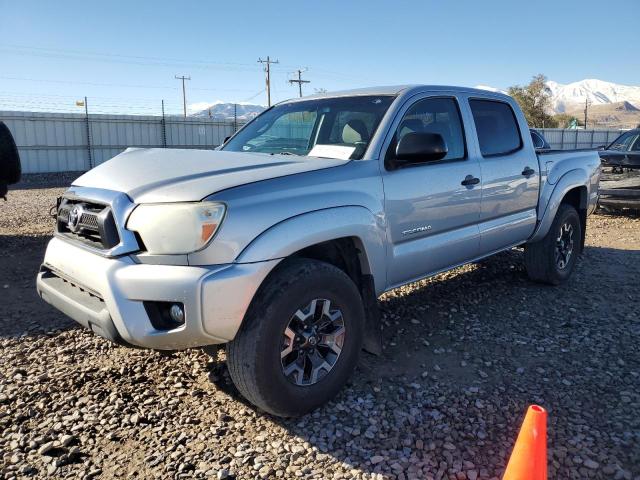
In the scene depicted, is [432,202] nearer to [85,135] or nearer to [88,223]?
[88,223]

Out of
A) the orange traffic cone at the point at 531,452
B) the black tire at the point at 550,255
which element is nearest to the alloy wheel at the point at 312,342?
the orange traffic cone at the point at 531,452

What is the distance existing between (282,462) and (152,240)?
4.26 ft

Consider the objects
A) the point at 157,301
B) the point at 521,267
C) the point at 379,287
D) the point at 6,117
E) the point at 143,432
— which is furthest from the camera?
the point at 6,117

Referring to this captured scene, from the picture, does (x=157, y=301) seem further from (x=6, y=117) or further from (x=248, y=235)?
(x=6, y=117)

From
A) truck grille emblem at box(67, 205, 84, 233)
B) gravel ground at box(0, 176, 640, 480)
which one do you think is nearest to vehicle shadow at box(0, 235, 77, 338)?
gravel ground at box(0, 176, 640, 480)

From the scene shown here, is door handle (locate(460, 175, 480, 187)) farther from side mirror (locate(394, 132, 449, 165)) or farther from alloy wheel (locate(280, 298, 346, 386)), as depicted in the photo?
alloy wheel (locate(280, 298, 346, 386))

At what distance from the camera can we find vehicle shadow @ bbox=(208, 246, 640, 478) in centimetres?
282

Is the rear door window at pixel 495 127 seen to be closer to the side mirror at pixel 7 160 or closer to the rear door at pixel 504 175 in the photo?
the rear door at pixel 504 175

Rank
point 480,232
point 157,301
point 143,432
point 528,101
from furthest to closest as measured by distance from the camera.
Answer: point 528,101, point 480,232, point 143,432, point 157,301

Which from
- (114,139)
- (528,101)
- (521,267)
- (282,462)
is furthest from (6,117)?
(528,101)

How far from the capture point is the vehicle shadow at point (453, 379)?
2818 mm

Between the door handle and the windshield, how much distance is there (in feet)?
2.84

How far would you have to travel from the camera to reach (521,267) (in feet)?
21.2

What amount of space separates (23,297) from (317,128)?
335 centimetres
